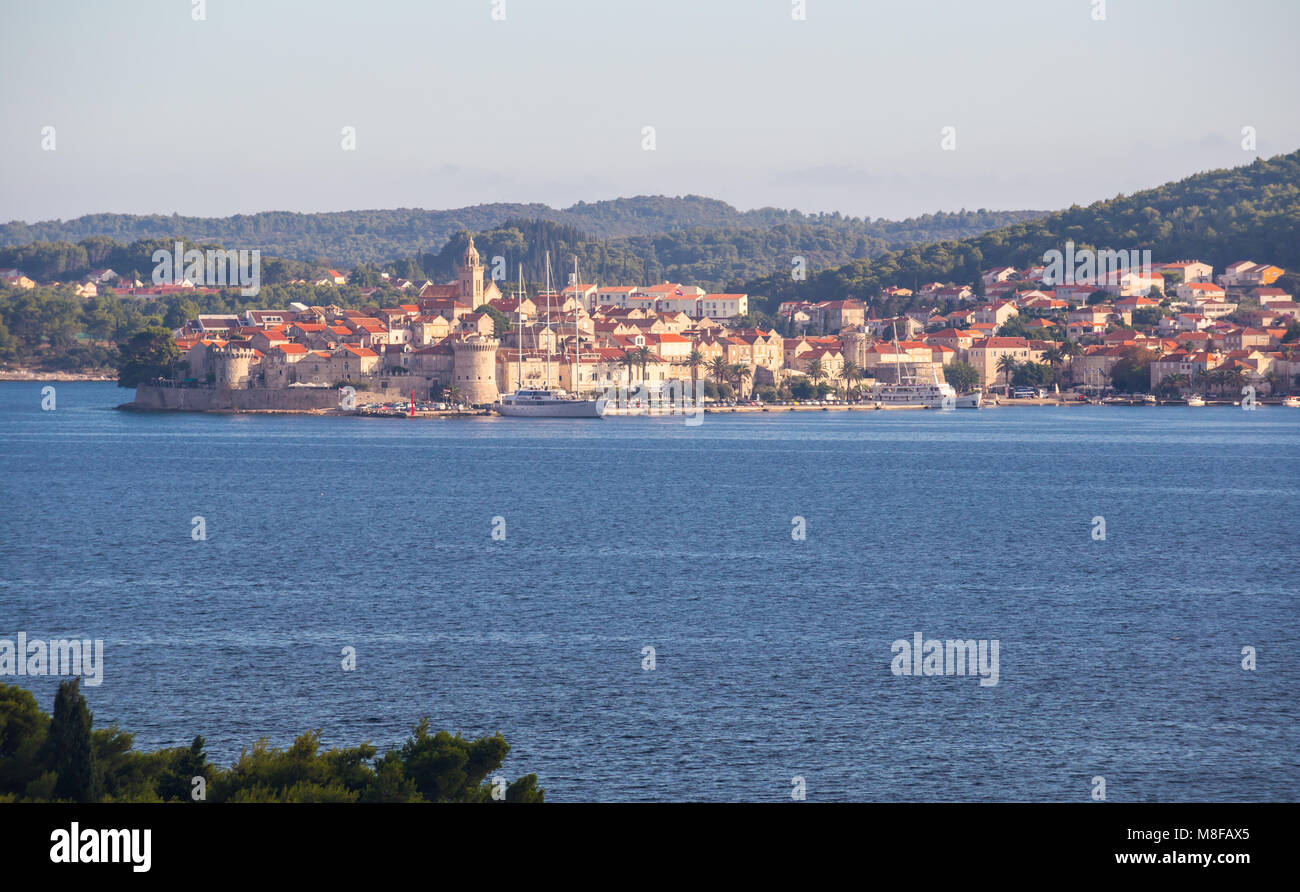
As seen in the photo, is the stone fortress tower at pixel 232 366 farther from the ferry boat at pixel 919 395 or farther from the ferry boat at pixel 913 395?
the ferry boat at pixel 913 395

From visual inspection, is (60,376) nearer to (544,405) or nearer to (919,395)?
(544,405)

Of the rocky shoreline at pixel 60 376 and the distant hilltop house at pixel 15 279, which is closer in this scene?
the rocky shoreline at pixel 60 376

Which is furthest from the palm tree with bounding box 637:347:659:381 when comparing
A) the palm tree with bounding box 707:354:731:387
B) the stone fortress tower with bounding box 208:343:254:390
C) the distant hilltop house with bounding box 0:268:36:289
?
the distant hilltop house with bounding box 0:268:36:289

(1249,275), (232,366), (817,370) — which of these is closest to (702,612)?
(232,366)

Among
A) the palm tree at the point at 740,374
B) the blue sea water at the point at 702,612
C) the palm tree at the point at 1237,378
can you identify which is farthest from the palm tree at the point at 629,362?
the palm tree at the point at 1237,378

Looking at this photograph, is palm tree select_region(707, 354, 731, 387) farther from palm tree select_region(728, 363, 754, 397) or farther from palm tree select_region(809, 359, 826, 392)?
palm tree select_region(809, 359, 826, 392)

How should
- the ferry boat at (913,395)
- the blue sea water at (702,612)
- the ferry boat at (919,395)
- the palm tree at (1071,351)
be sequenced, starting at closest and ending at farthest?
the blue sea water at (702,612)
the ferry boat at (919,395)
the ferry boat at (913,395)
the palm tree at (1071,351)

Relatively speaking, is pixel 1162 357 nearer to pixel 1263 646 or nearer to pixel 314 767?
pixel 1263 646
